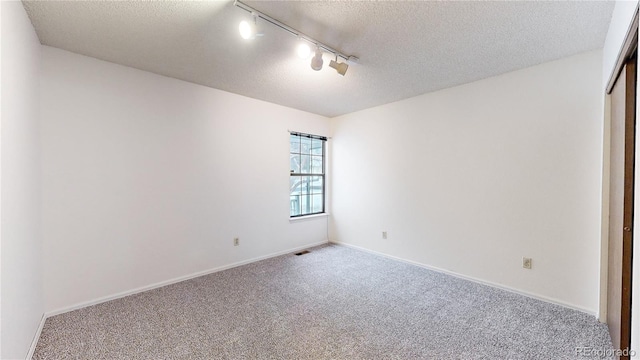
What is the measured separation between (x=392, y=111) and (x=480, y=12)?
202 cm

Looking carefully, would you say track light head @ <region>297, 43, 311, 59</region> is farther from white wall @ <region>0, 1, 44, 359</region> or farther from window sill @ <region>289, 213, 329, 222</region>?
window sill @ <region>289, 213, 329, 222</region>

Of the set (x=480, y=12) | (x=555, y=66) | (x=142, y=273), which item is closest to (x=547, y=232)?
(x=555, y=66)

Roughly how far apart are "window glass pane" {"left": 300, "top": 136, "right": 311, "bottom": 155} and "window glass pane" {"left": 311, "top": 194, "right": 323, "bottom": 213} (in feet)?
2.72

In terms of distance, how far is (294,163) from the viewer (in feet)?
14.3

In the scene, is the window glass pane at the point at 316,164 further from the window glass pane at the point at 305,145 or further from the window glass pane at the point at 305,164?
the window glass pane at the point at 305,145

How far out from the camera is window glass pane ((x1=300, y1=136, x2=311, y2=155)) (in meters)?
4.46

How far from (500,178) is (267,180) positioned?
299 cm

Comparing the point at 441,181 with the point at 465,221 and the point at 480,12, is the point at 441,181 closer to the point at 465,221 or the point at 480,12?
the point at 465,221

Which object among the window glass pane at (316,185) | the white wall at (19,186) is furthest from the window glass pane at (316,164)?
the white wall at (19,186)

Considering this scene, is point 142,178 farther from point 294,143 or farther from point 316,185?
point 316,185

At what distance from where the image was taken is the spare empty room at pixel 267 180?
1.80 meters

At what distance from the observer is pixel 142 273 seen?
2.78 metres

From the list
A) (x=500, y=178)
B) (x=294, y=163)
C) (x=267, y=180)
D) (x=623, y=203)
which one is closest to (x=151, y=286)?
(x=267, y=180)

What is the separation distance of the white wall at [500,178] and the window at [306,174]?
0.94 meters
